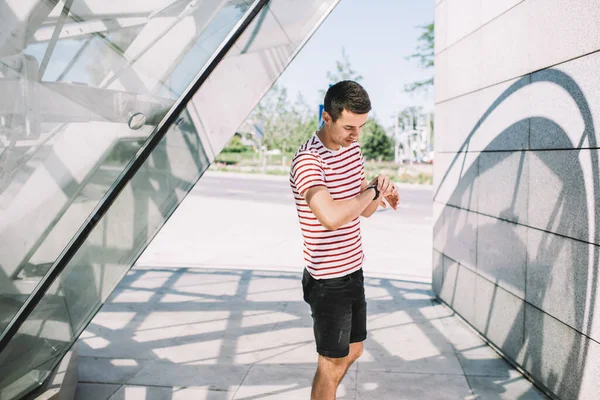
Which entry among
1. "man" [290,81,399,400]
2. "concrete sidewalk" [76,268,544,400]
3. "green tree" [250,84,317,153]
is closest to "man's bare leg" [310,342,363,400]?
"man" [290,81,399,400]

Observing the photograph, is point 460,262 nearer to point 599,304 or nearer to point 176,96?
point 599,304

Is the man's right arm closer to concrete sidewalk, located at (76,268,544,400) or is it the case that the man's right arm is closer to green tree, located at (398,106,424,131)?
concrete sidewalk, located at (76,268,544,400)

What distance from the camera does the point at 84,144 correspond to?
2.64 m

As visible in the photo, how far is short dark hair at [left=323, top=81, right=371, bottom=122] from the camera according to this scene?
2631 mm

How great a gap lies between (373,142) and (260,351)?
1630 inches

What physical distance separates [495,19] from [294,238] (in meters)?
7.65

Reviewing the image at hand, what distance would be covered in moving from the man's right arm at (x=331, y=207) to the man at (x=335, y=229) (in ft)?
0.11

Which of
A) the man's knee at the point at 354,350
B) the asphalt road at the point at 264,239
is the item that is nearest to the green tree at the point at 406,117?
the asphalt road at the point at 264,239

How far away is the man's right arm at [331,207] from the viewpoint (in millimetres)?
2518

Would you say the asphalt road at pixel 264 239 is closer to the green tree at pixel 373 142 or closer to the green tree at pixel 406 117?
the green tree at pixel 373 142

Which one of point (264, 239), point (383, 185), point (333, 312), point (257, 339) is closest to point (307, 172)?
point (383, 185)

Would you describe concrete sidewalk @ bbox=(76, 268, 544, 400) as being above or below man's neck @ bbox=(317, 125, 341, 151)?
below

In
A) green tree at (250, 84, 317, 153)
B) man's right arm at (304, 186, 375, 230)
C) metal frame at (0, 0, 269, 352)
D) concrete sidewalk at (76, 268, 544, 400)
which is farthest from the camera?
green tree at (250, 84, 317, 153)

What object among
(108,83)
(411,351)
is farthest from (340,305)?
(411,351)
